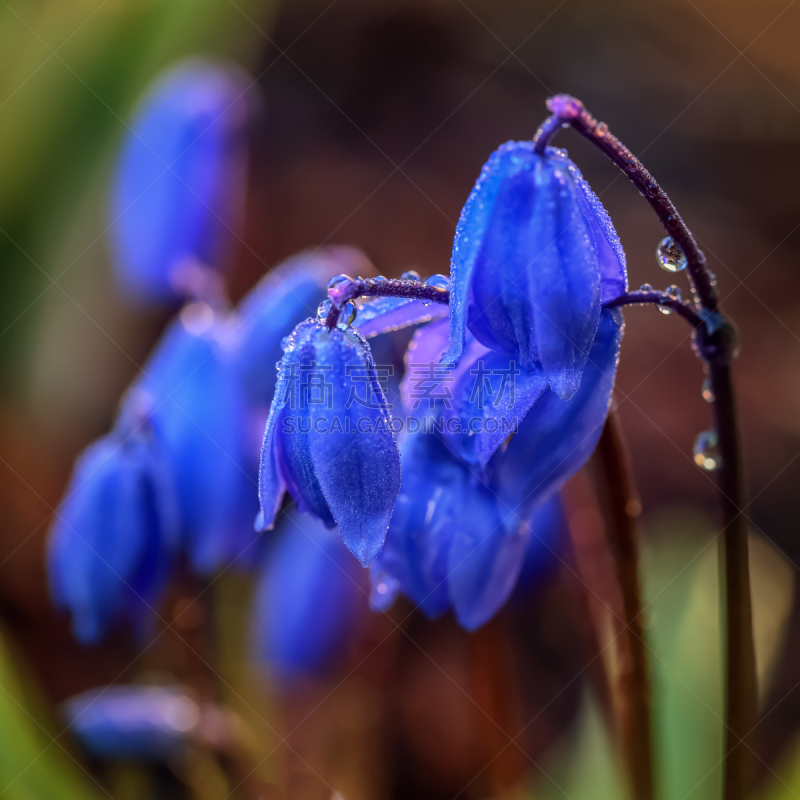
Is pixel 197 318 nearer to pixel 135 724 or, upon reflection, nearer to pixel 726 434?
pixel 135 724

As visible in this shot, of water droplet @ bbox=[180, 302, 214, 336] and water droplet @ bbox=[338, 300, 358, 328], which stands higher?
water droplet @ bbox=[338, 300, 358, 328]

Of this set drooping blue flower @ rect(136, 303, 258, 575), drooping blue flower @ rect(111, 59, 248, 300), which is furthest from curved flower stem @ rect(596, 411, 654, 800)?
drooping blue flower @ rect(111, 59, 248, 300)

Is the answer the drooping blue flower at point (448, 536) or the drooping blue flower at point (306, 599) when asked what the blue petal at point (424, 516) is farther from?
the drooping blue flower at point (306, 599)

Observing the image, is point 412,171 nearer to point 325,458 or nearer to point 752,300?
point 752,300

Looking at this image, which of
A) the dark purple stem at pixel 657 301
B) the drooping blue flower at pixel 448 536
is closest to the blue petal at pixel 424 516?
the drooping blue flower at pixel 448 536

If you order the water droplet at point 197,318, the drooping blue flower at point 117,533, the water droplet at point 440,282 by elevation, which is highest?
the water droplet at point 440,282

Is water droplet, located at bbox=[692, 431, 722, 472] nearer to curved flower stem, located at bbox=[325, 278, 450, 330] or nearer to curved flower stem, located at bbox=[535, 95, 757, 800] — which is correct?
curved flower stem, located at bbox=[535, 95, 757, 800]
